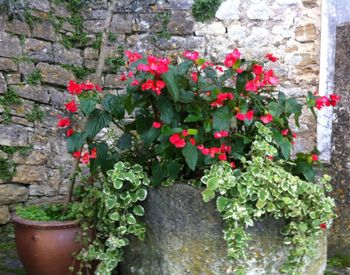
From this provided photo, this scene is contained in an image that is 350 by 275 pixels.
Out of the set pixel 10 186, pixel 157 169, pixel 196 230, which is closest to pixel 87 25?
pixel 10 186

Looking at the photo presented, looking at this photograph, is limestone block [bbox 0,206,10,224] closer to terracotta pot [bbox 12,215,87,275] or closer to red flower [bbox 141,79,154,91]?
terracotta pot [bbox 12,215,87,275]

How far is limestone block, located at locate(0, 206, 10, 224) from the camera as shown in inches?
134

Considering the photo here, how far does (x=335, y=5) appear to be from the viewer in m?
3.39

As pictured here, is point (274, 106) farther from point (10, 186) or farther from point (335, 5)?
point (10, 186)

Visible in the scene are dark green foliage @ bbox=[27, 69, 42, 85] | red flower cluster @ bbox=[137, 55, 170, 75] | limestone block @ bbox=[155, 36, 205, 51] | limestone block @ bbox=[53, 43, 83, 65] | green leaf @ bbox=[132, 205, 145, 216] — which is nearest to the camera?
red flower cluster @ bbox=[137, 55, 170, 75]

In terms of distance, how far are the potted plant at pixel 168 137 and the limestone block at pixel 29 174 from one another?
1.27 meters

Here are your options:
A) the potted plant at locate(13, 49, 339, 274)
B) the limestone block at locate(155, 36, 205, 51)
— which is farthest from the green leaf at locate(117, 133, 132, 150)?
the limestone block at locate(155, 36, 205, 51)

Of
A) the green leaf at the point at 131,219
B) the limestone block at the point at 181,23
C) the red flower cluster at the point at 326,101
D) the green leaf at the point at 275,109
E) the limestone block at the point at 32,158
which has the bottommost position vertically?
the green leaf at the point at 131,219

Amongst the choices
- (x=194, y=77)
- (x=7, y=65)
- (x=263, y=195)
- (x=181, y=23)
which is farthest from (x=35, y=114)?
(x=263, y=195)

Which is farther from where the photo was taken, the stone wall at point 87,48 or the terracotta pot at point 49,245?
the stone wall at point 87,48

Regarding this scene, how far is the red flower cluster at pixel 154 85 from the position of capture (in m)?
2.01

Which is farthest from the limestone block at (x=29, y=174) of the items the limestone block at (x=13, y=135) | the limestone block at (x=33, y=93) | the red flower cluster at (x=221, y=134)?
the red flower cluster at (x=221, y=134)

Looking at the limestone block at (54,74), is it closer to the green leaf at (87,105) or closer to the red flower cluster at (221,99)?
the green leaf at (87,105)

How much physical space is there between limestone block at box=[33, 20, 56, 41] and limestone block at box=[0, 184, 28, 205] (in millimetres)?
1146
